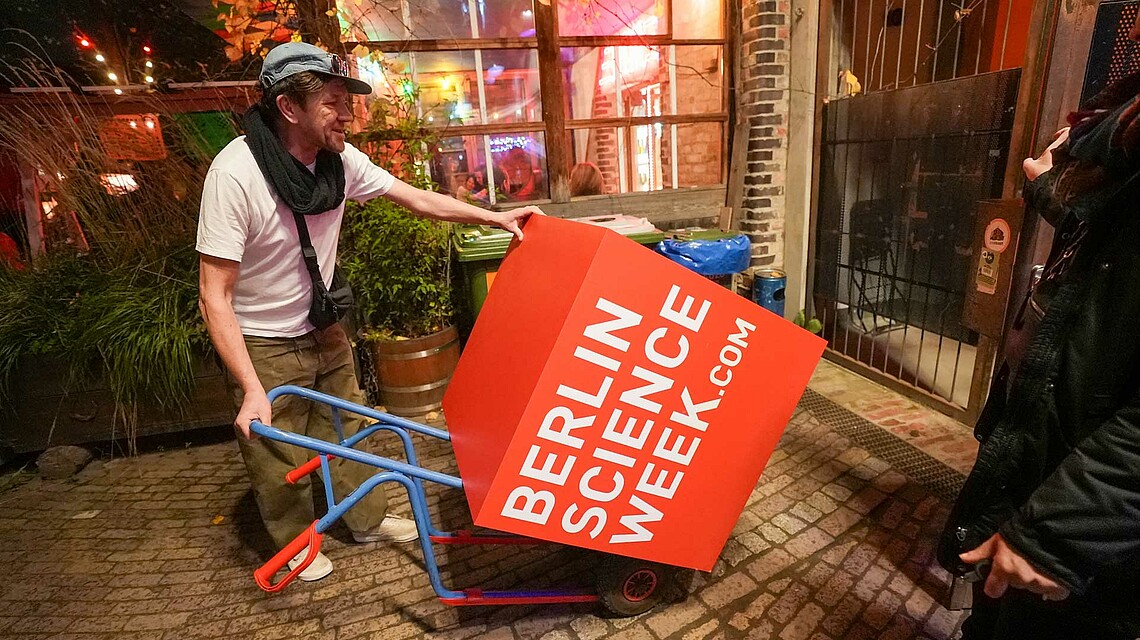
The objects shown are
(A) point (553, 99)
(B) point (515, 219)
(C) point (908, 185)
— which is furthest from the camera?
(A) point (553, 99)

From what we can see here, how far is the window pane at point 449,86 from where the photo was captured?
4480 mm

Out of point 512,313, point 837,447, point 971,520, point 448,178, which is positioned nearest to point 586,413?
point 512,313

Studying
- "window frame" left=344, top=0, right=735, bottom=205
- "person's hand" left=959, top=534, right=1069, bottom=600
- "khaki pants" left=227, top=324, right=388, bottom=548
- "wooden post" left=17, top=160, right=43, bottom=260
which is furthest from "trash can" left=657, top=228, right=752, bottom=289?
"wooden post" left=17, top=160, right=43, bottom=260

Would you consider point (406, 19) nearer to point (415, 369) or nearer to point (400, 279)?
point (400, 279)

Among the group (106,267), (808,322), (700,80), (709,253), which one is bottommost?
(808,322)

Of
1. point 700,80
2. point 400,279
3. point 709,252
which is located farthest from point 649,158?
point 400,279

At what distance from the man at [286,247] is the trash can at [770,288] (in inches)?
120

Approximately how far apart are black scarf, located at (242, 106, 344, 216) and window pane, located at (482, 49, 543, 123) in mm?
2711

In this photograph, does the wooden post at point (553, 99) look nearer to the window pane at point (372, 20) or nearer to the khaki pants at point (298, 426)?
the window pane at point (372, 20)

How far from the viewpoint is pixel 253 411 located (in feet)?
6.08

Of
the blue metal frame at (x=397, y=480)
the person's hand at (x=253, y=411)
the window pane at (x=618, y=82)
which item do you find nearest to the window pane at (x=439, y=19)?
the window pane at (x=618, y=82)

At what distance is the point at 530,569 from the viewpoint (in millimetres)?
2543

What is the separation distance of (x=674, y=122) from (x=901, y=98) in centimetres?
181

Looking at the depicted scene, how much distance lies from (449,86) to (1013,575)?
183 inches
